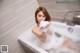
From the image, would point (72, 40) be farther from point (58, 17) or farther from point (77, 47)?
point (58, 17)

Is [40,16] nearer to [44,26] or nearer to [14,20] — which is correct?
[44,26]

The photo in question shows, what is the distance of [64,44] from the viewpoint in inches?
70.6

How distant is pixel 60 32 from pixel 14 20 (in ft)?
2.13

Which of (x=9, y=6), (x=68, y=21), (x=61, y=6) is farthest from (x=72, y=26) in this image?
(x=9, y=6)

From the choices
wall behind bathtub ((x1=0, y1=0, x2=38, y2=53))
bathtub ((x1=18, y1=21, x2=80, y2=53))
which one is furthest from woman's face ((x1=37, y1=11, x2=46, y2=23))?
wall behind bathtub ((x1=0, y1=0, x2=38, y2=53))

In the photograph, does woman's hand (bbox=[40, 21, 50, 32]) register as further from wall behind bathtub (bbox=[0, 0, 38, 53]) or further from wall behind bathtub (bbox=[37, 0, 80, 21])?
wall behind bathtub (bbox=[0, 0, 38, 53])

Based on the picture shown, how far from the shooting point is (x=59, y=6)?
2.04 meters

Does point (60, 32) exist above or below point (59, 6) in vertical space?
below

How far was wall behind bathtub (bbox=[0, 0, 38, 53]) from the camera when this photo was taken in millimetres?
1911

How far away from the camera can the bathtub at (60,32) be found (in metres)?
1.78

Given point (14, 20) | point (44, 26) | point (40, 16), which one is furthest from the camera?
point (14, 20)

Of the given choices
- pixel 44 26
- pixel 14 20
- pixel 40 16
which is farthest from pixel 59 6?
pixel 14 20

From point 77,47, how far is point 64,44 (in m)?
0.17

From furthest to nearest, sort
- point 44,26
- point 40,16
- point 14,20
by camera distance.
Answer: point 14,20
point 40,16
point 44,26
